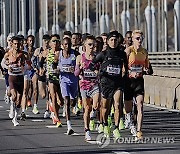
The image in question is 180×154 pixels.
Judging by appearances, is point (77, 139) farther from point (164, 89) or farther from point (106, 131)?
point (164, 89)

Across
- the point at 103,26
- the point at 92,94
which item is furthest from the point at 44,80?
the point at 103,26

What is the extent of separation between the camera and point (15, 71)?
66.3 ft

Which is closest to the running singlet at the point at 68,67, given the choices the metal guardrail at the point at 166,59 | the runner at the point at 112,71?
the runner at the point at 112,71

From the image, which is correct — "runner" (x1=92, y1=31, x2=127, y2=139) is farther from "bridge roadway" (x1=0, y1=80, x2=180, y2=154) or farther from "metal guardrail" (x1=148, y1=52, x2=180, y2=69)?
"metal guardrail" (x1=148, y1=52, x2=180, y2=69)

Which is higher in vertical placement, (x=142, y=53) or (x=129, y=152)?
(x=142, y=53)

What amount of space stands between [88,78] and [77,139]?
1.17 meters

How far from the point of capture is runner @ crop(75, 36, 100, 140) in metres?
16.8

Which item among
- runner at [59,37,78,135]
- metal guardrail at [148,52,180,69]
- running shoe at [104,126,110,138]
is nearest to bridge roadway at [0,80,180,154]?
running shoe at [104,126,110,138]

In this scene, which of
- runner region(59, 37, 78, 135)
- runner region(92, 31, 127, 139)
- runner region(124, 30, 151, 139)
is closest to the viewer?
runner region(92, 31, 127, 139)

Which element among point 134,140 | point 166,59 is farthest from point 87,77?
point 166,59

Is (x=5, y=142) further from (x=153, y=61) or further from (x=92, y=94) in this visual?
(x=153, y=61)

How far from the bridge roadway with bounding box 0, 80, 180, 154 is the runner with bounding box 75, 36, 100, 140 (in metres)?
0.66

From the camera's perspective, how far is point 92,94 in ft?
55.4

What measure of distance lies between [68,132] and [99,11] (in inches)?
2514
